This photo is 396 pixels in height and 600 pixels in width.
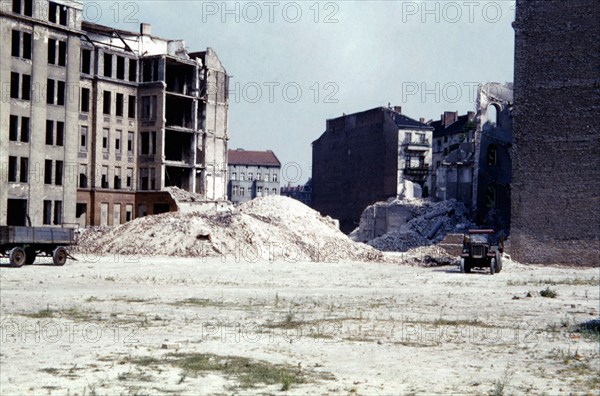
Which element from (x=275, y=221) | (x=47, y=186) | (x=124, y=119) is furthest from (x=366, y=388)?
→ (x=124, y=119)

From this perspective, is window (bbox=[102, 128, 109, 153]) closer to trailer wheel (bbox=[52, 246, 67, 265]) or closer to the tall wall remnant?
trailer wheel (bbox=[52, 246, 67, 265])

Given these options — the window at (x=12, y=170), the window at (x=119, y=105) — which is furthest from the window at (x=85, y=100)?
the window at (x=12, y=170)

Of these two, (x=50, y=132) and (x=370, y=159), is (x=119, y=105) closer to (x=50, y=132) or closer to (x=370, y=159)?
(x=50, y=132)

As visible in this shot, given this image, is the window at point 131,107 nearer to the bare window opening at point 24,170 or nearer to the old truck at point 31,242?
A: the bare window opening at point 24,170

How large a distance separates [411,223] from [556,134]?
16205mm

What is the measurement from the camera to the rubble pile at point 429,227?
2136 inches

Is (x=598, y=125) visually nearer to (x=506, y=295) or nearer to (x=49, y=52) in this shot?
(x=506, y=295)

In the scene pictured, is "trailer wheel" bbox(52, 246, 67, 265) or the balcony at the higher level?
the balcony

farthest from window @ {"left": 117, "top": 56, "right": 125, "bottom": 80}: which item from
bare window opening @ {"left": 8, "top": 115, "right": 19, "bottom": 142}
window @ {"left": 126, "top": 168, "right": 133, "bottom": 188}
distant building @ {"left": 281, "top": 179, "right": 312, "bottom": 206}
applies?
distant building @ {"left": 281, "top": 179, "right": 312, "bottom": 206}

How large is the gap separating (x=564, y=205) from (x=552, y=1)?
12.1 m

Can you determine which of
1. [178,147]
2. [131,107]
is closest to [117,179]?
[131,107]

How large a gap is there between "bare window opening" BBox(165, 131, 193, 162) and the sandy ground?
40.2 m

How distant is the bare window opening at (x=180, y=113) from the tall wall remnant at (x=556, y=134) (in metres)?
33.0

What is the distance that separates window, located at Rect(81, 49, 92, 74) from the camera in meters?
62.5
